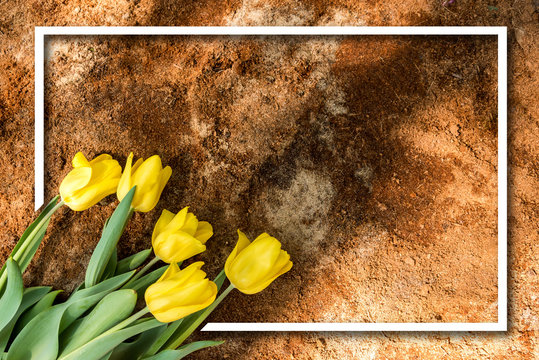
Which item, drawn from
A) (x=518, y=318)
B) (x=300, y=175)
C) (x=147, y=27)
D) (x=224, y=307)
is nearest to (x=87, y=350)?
(x=224, y=307)

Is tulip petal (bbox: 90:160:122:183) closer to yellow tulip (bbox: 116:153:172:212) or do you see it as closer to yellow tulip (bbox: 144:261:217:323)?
yellow tulip (bbox: 116:153:172:212)

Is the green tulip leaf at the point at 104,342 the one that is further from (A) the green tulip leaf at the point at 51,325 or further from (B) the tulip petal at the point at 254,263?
(B) the tulip petal at the point at 254,263

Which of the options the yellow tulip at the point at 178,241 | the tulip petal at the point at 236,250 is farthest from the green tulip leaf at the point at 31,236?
the tulip petal at the point at 236,250

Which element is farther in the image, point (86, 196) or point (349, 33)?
point (349, 33)

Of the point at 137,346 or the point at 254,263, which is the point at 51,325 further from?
the point at 254,263

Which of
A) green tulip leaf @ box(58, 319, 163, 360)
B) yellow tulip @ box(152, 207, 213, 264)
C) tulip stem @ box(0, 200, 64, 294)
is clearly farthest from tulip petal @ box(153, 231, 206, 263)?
tulip stem @ box(0, 200, 64, 294)

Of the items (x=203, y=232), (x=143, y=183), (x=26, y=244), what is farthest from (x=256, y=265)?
(x=26, y=244)

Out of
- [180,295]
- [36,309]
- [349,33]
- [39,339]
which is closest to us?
[180,295]
